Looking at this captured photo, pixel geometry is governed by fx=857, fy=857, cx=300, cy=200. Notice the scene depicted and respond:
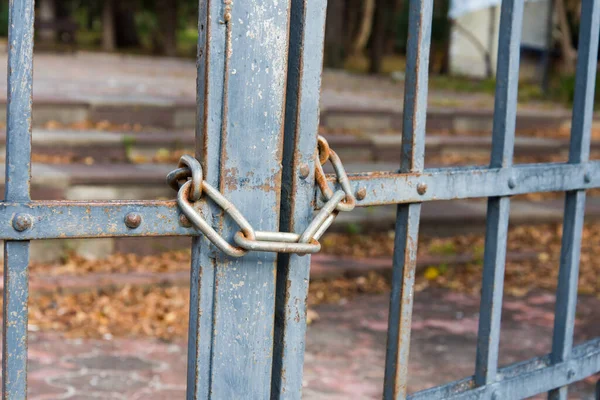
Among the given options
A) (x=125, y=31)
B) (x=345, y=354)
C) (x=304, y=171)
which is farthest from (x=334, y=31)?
(x=304, y=171)

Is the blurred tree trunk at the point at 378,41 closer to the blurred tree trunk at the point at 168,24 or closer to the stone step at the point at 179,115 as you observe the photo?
the blurred tree trunk at the point at 168,24

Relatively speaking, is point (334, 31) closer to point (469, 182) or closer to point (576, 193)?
point (576, 193)

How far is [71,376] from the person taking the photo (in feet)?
10.9


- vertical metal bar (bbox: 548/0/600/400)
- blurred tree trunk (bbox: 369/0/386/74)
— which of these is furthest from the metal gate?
blurred tree trunk (bbox: 369/0/386/74)

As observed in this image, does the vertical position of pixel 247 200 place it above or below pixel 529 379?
above

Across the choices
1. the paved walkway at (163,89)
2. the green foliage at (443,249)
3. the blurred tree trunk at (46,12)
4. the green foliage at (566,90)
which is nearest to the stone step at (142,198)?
the green foliage at (443,249)

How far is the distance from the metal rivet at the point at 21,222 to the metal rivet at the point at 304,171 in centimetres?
39

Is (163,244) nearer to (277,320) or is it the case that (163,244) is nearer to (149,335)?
(149,335)

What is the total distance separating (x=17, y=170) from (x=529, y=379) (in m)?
1.09

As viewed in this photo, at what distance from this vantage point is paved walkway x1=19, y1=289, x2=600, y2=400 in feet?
10.7

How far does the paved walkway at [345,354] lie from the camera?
326cm

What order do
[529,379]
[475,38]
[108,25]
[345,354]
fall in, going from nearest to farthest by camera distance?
[529,379] → [345,354] → [475,38] → [108,25]

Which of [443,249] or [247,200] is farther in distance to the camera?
[443,249]

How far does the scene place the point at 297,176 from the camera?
125cm
